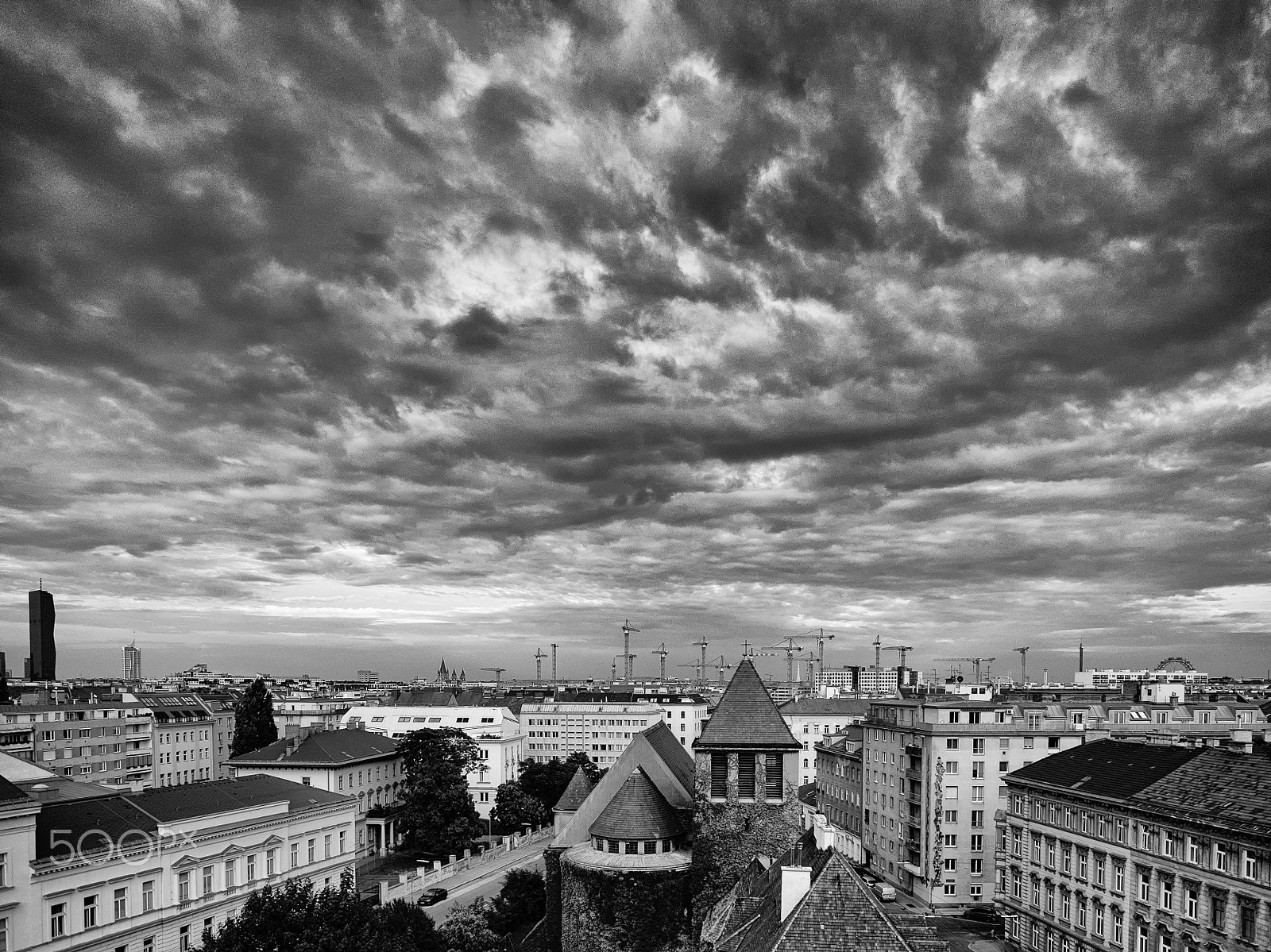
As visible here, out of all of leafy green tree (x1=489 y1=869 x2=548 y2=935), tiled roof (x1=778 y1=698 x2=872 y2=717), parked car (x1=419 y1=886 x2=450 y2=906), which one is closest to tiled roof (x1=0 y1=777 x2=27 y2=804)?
leafy green tree (x1=489 y1=869 x2=548 y2=935)

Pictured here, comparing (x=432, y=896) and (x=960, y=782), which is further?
(x=960, y=782)

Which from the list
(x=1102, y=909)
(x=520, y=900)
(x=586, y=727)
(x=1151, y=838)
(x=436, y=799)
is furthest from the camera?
(x=586, y=727)

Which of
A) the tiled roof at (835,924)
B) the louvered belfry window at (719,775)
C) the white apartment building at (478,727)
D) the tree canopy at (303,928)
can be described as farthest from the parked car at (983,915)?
the white apartment building at (478,727)

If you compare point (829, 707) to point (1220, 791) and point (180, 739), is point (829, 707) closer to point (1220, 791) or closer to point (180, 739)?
point (180, 739)

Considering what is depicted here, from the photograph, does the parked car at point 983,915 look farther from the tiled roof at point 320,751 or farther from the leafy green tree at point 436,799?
the tiled roof at point 320,751

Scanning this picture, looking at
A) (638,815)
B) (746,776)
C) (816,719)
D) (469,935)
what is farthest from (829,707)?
(469,935)

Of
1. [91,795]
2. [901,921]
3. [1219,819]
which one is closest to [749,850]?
[901,921]

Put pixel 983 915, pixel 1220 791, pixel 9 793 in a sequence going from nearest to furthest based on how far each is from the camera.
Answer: pixel 9 793 < pixel 1220 791 < pixel 983 915
